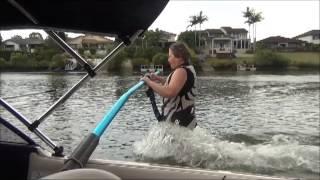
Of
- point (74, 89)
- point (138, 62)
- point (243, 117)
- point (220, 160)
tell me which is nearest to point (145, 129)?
point (243, 117)

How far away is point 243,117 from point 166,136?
1268 centimetres

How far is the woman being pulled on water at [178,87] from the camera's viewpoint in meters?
5.96

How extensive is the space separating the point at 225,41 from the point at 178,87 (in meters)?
112

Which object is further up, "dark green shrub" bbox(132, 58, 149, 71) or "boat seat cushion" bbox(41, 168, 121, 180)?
"boat seat cushion" bbox(41, 168, 121, 180)

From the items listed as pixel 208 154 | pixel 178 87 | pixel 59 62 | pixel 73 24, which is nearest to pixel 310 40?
pixel 59 62

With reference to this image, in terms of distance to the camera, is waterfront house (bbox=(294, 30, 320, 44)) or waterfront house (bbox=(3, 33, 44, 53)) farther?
waterfront house (bbox=(294, 30, 320, 44))

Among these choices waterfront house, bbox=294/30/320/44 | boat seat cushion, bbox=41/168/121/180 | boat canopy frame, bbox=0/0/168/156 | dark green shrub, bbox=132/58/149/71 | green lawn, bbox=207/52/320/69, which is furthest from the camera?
waterfront house, bbox=294/30/320/44

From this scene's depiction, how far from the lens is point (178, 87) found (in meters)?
6.03

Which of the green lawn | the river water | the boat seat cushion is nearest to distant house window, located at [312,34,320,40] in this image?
the green lawn

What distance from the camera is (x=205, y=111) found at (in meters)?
20.5

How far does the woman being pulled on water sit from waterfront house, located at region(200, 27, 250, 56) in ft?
312

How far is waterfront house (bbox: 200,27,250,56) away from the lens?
10688 centimetres

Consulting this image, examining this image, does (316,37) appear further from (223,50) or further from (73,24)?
(73,24)

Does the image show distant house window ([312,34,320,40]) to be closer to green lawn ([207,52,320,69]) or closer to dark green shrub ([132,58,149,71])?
green lawn ([207,52,320,69])
